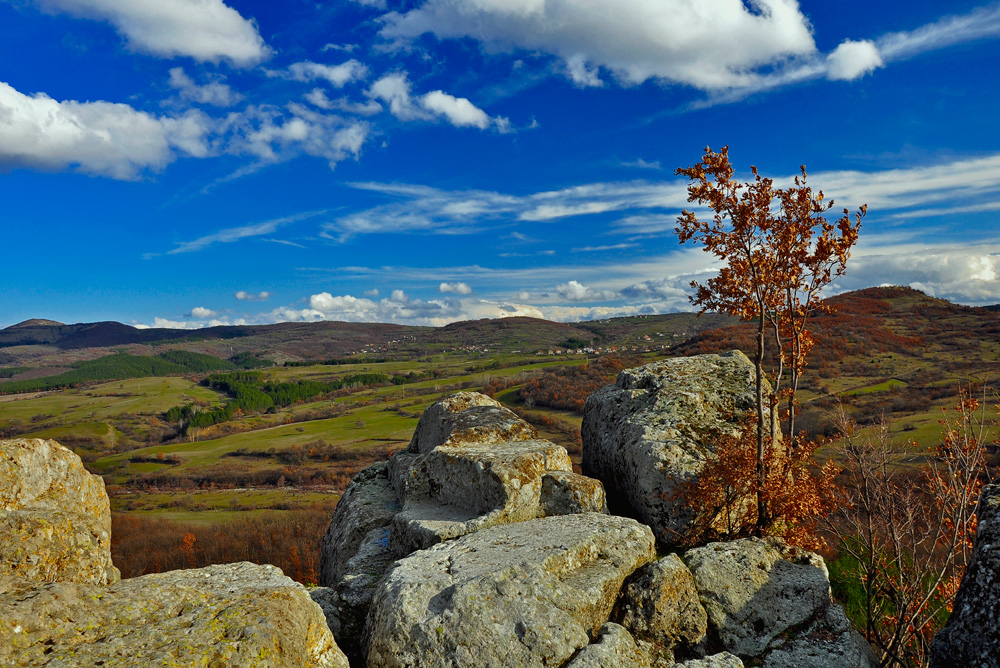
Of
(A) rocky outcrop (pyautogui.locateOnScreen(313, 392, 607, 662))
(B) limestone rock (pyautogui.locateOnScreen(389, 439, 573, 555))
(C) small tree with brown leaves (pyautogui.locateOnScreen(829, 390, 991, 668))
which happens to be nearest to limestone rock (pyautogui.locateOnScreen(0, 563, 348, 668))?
(A) rocky outcrop (pyautogui.locateOnScreen(313, 392, 607, 662))

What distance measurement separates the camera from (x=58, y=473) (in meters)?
10.8

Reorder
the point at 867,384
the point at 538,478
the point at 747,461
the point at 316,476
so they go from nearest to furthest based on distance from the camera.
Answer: the point at 747,461
the point at 538,478
the point at 867,384
the point at 316,476

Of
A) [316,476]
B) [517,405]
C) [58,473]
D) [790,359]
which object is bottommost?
[316,476]

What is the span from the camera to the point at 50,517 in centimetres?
871

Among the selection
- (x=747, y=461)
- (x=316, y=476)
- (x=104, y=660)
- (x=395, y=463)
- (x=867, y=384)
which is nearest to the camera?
(x=104, y=660)

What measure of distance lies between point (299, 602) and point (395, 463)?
1011 centimetres

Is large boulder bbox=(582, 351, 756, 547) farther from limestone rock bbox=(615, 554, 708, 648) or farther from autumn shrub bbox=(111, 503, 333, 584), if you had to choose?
autumn shrub bbox=(111, 503, 333, 584)

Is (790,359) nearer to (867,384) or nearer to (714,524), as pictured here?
(714,524)

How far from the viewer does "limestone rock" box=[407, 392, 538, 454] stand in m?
15.5

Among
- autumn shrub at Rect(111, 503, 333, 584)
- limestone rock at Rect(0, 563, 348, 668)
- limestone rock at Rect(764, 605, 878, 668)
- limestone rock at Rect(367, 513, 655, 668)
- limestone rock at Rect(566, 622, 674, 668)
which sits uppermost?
limestone rock at Rect(0, 563, 348, 668)

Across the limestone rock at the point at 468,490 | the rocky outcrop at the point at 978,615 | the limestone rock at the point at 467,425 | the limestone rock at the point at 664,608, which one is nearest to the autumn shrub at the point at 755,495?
the limestone rock at the point at 664,608

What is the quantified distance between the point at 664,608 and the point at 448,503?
18.9 feet

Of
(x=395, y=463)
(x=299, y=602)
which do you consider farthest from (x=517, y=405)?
(x=299, y=602)

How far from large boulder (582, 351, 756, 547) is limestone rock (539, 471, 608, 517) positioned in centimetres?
119
